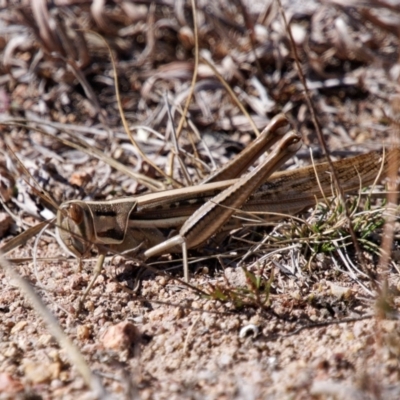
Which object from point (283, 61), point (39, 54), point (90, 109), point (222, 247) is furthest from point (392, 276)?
point (39, 54)

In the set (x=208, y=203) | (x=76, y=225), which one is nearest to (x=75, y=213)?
(x=76, y=225)

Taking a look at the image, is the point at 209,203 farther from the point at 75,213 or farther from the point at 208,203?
the point at 75,213

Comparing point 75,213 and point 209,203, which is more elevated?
point 75,213

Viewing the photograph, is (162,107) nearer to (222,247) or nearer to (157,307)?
(222,247)

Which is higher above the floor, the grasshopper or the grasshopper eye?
the grasshopper eye

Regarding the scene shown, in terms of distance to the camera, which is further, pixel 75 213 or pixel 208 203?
pixel 208 203
